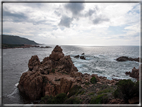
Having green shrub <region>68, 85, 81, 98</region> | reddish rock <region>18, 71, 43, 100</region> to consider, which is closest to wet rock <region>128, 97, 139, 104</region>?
green shrub <region>68, 85, 81, 98</region>

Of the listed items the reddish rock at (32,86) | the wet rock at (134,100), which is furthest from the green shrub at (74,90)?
the wet rock at (134,100)

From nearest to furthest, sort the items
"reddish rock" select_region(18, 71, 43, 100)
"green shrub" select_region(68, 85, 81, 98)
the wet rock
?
1. the wet rock
2. "green shrub" select_region(68, 85, 81, 98)
3. "reddish rock" select_region(18, 71, 43, 100)

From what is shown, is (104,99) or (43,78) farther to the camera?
(43,78)

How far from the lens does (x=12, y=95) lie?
53.0ft

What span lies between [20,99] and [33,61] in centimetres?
1022

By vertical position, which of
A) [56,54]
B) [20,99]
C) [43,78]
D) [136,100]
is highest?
[56,54]

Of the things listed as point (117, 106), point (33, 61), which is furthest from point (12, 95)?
point (117, 106)

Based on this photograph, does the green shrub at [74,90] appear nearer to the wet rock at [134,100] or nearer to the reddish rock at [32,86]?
the reddish rock at [32,86]

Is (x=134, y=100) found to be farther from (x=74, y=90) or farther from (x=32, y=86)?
(x=32, y=86)

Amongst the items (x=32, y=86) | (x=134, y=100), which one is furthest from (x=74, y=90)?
(x=134, y=100)

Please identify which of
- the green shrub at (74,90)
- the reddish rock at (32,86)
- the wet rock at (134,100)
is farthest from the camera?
the reddish rock at (32,86)

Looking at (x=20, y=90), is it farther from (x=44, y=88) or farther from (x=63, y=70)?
(x=63, y=70)

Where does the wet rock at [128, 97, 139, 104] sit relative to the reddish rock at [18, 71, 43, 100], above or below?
above

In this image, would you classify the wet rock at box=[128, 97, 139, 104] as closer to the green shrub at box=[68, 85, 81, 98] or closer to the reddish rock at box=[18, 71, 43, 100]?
the green shrub at box=[68, 85, 81, 98]
